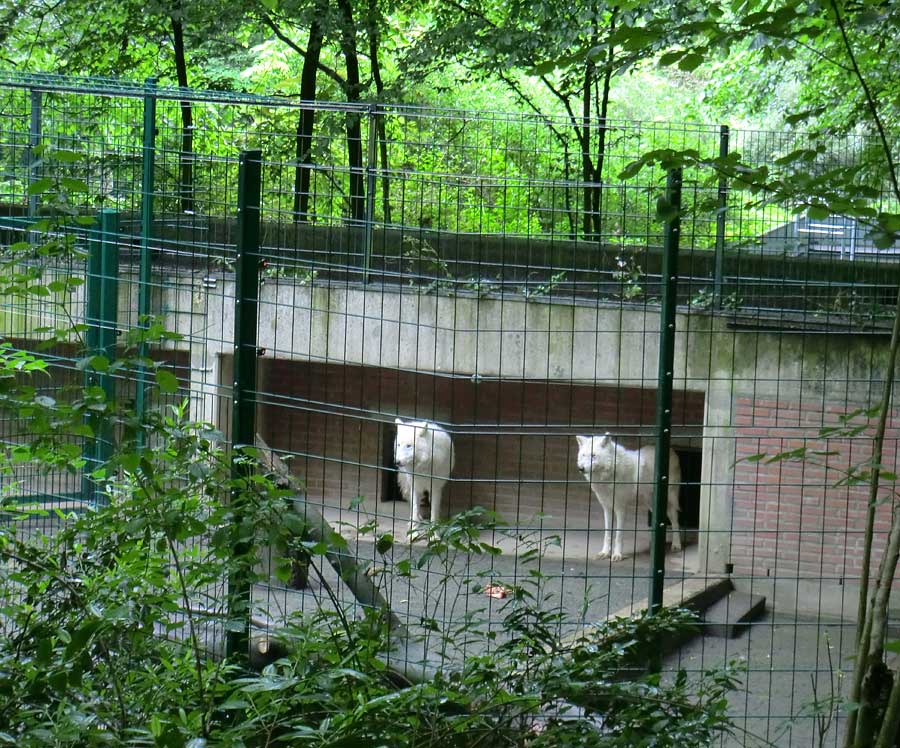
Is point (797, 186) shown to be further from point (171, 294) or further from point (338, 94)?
point (338, 94)

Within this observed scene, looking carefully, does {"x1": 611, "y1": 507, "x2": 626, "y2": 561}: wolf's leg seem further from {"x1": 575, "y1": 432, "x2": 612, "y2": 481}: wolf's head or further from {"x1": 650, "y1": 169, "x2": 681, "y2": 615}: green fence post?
{"x1": 650, "y1": 169, "x2": 681, "y2": 615}: green fence post

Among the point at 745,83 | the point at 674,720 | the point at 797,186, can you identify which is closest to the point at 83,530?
the point at 674,720

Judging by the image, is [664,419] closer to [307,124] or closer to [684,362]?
[684,362]

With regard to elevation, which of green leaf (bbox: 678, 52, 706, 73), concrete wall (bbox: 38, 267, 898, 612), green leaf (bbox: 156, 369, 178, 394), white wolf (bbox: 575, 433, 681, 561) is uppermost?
green leaf (bbox: 678, 52, 706, 73)

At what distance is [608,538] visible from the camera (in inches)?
444

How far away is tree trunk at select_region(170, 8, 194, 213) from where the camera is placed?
10.4 metres

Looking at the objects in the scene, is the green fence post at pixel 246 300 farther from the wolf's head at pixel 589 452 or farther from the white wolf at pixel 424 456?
the wolf's head at pixel 589 452

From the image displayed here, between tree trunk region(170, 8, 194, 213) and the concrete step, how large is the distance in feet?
17.2

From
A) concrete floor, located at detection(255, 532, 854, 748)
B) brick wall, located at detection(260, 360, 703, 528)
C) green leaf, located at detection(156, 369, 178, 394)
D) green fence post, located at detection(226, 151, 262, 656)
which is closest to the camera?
green leaf, located at detection(156, 369, 178, 394)

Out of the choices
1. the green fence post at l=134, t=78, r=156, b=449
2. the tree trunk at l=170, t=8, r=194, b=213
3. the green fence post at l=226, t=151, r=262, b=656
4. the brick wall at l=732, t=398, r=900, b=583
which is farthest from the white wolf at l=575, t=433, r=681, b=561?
the green fence post at l=226, t=151, r=262, b=656

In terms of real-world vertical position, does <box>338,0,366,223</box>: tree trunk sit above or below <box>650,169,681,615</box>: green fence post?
above

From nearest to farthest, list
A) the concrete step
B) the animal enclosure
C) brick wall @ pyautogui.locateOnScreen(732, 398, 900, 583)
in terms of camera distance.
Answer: the animal enclosure
the concrete step
brick wall @ pyautogui.locateOnScreen(732, 398, 900, 583)

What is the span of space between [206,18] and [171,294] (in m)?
4.31

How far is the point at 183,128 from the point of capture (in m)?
9.77
